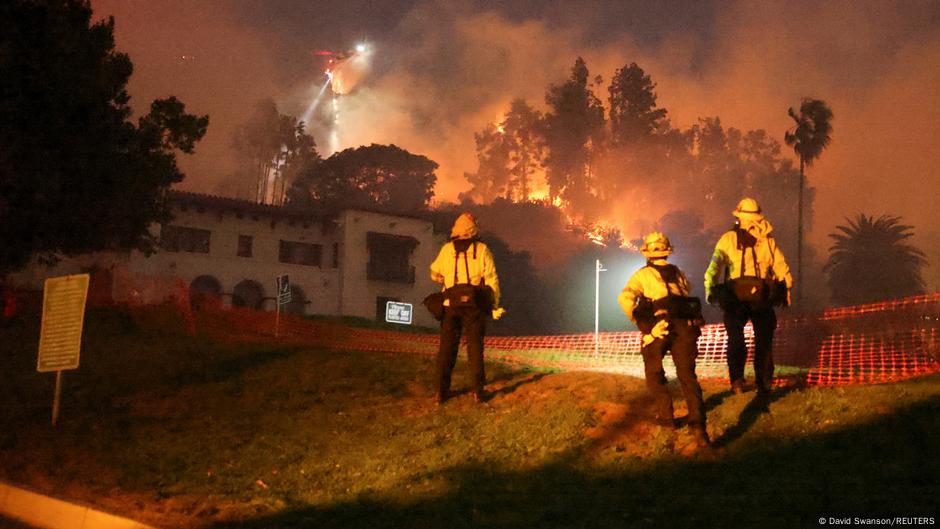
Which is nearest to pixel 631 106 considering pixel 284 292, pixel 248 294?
pixel 248 294

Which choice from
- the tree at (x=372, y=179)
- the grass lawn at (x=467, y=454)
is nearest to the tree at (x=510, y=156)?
the tree at (x=372, y=179)

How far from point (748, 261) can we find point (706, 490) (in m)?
2.96

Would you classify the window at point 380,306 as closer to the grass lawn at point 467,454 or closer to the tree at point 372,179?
the tree at point 372,179

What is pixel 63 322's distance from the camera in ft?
31.1

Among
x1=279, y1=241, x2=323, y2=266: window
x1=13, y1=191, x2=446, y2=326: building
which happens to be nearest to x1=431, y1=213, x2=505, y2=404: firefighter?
x1=13, y1=191, x2=446, y2=326: building

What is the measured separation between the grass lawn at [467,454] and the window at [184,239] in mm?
33371

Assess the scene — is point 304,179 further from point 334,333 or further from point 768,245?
point 768,245

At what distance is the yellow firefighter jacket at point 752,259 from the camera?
771 centimetres

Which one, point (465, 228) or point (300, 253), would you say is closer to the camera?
point (465, 228)

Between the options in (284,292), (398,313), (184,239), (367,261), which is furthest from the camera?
(367,261)

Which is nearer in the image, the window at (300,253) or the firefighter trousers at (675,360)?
the firefighter trousers at (675,360)

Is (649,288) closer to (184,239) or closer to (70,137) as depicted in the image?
(70,137)

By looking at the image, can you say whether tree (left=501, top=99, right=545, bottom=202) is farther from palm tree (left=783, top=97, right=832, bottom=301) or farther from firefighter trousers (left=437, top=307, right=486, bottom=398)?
firefighter trousers (left=437, top=307, right=486, bottom=398)

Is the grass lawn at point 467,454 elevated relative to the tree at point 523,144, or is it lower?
lower
